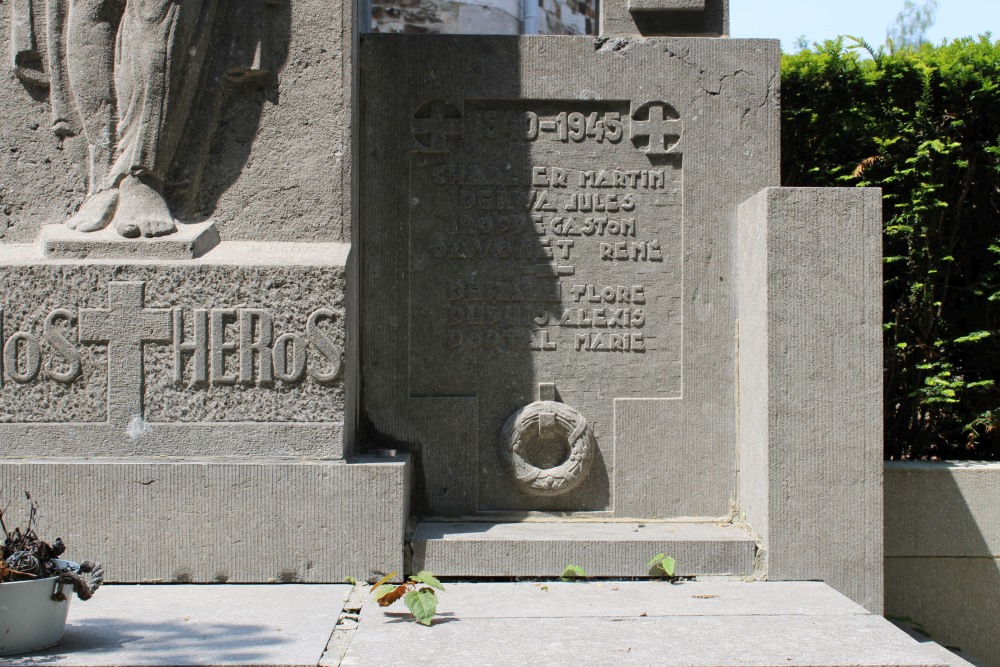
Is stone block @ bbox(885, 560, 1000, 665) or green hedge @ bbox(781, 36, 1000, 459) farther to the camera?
green hedge @ bbox(781, 36, 1000, 459)

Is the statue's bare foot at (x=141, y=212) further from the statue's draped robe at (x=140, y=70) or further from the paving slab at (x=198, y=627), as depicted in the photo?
the paving slab at (x=198, y=627)

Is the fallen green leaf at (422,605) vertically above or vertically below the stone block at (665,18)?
below

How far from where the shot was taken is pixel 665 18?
4949 millimetres

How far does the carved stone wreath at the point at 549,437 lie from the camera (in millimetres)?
4590

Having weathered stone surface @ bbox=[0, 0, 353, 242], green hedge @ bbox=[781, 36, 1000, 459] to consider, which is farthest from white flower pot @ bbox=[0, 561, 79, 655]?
green hedge @ bbox=[781, 36, 1000, 459]

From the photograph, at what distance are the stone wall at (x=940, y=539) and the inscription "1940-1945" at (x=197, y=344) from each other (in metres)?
2.63

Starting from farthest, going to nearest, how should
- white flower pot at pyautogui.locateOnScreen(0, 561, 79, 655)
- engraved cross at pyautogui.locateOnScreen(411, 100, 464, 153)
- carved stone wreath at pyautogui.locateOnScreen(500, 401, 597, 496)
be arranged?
engraved cross at pyautogui.locateOnScreen(411, 100, 464, 153) → carved stone wreath at pyautogui.locateOnScreen(500, 401, 597, 496) → white flower pot at pyautogui.locateOnScreen(0, 561, 79, 655)

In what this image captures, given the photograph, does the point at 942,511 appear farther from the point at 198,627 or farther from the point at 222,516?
the point at 198,627

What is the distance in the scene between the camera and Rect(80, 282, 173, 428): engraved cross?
4074 mm

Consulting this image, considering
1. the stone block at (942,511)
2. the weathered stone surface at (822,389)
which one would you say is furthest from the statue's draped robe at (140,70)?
the stone block at (942,511)

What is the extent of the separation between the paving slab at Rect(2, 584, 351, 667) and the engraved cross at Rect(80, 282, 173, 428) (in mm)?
716

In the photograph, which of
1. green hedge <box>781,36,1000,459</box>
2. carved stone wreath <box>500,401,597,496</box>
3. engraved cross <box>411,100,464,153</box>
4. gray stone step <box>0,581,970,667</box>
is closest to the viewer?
gray stone step <box>0,581,970,667</box>

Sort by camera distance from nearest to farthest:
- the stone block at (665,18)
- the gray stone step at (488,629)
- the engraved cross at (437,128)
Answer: the gray stone step at (488,629) → the engraved cross at (437,128) → the stone block at (665,18)

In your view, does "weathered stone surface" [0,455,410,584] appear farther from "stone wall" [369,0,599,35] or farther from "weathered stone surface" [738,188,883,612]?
"stone wall" [369,0,599,35]
